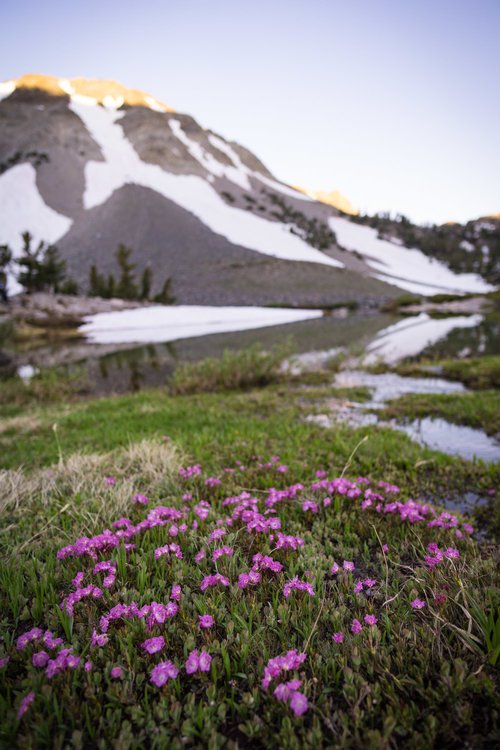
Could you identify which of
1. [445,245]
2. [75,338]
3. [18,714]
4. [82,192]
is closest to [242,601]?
[18,714]

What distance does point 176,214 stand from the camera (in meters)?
110

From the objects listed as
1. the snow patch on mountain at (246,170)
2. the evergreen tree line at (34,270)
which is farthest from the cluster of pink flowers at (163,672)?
the snow patch on mountain at (246,170)

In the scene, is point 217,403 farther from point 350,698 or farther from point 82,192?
point 82,192

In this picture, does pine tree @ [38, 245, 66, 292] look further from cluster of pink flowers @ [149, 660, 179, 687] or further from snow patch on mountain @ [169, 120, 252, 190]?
snow patch on mountain @ [169, 120, 252, 190]

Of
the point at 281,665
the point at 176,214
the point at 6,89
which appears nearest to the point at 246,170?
the point at 176,214

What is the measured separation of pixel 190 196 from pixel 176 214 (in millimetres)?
21252

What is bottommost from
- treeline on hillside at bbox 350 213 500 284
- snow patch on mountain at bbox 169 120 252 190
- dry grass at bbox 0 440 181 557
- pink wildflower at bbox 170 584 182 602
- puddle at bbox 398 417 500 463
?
puddle at bbox 398 417 500 463

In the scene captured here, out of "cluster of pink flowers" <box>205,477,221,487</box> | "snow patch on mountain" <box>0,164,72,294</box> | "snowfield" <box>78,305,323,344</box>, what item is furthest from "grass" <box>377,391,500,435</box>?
"snow patch on mountain" <box>0,164,72,294</box>

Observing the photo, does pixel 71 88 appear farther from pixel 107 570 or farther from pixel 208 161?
pixel 107 570

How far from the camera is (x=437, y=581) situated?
8.08 feet

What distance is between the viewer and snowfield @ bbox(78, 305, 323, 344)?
118 ft

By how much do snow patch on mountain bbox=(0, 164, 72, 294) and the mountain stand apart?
0.31 m

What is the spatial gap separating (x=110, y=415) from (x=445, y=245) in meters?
164

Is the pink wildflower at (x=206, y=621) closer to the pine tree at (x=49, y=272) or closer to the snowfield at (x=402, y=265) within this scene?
the pine tree at (x=49, y=272)
